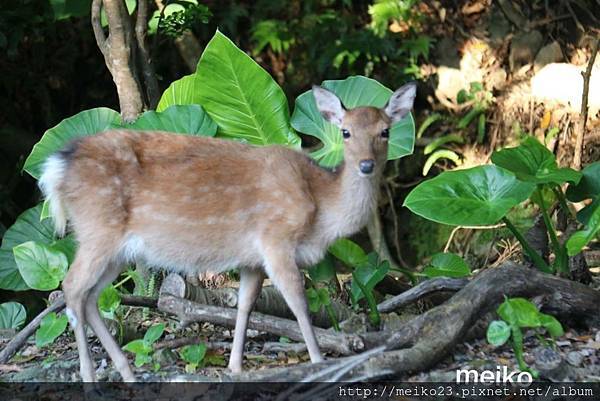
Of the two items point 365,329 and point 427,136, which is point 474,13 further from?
point 365,329

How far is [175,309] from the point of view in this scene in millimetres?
4984

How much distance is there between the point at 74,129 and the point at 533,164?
9.46 feet

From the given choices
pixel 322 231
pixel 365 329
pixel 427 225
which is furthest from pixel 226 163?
pixel 427 225

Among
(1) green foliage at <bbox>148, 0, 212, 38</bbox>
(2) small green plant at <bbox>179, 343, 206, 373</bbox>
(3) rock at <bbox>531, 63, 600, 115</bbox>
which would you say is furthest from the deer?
(3) rock at <bbox>531, 63, 600, 115</bbox>

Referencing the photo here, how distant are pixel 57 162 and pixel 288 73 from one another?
5546 millimetres

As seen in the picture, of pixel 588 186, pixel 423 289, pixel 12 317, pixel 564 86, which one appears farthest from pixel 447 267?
pixel 564 86

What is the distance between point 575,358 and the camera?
4719 mm

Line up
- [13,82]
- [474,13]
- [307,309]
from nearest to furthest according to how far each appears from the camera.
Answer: [307,309] < [13,82] < [474,13]

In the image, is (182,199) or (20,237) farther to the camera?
(20,237)

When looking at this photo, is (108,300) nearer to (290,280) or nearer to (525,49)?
(290,280)

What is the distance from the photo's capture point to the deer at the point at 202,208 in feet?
15.0

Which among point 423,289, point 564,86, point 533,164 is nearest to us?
point 533,164

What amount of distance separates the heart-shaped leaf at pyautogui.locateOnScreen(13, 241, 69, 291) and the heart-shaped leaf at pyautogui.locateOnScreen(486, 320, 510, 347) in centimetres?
228

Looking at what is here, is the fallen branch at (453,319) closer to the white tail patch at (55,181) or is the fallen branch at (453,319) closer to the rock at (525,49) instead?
the white tail patch at (55,181)
